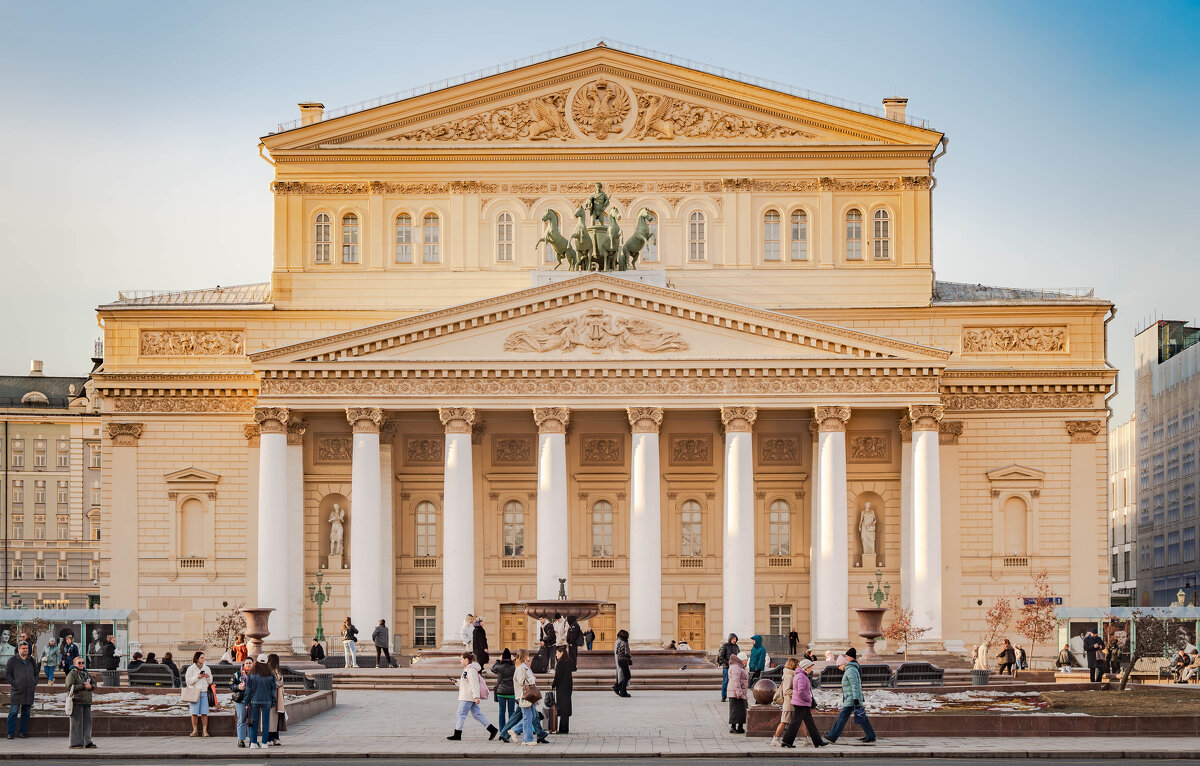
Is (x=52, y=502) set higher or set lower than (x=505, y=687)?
higher

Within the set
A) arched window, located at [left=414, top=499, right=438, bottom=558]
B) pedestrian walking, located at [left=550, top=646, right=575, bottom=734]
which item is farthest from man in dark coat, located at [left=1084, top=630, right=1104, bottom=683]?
arched window, located at [left=414, top=499, right=438, bottom=558]

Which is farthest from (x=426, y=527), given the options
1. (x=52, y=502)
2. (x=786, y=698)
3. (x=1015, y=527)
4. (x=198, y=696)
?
Result: (x=52, y=502)

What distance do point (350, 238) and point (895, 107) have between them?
20.2 m

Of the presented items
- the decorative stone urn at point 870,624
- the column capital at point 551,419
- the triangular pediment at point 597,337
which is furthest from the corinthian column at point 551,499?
the decorative stone urn at point 870,624

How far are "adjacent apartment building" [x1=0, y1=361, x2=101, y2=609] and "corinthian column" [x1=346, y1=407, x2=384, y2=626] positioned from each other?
4979 cm

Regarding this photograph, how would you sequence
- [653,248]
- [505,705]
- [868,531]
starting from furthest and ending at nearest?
1. [653,248]
2. [868,531]
3. [505,705]

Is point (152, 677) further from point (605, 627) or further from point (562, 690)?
point (605, 627)

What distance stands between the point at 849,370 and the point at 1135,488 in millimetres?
50237

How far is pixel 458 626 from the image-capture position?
5581 cm

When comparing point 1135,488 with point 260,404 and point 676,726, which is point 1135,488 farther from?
point 676,726

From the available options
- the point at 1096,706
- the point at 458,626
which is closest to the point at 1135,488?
the point at 458,626

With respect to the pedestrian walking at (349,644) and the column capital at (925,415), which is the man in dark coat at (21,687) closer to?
the pedestrian walking at (349,644)

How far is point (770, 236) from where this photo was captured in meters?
64.0

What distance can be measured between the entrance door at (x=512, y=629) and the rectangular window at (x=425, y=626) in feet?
6.89
